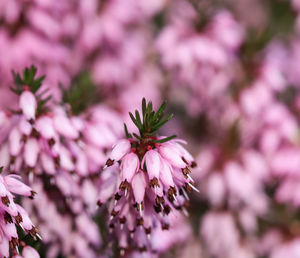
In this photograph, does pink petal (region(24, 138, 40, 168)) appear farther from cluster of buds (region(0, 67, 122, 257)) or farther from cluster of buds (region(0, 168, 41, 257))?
cluster of buds (region(0, 168, 41, 257))

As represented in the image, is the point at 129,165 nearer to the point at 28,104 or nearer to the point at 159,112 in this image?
the point at 159,112

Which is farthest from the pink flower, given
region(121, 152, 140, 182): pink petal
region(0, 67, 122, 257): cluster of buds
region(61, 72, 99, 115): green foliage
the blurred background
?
the blurred background

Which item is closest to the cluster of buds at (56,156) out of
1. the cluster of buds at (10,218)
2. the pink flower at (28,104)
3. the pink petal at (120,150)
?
the pink flower at (28,104)

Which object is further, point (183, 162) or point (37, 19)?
point (37, 19)

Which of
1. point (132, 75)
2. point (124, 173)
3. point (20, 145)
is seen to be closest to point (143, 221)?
point (124, 173)

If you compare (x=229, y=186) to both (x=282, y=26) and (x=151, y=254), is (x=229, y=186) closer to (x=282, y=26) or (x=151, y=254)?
(x=151, y=254)
